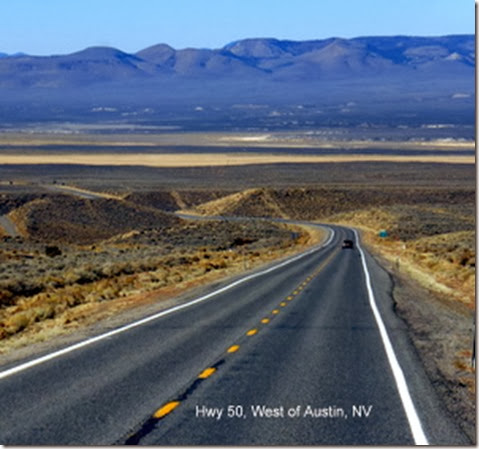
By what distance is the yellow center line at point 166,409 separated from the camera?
10.2m

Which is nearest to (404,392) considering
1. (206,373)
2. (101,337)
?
(206,373)

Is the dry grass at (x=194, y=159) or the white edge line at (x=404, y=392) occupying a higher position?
the white edge line at (x=404, y=392)

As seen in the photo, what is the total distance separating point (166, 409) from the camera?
1043cm

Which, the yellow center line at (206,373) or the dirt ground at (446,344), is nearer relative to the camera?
the dirt ground at (446,344)

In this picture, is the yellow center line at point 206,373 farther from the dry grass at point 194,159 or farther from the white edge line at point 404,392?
the dry grass at point 194,159

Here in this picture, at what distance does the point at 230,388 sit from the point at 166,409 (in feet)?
4.30

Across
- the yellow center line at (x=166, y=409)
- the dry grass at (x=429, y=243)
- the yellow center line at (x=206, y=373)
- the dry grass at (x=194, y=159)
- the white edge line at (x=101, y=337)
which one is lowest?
the dry grass at (x=194, y=159)

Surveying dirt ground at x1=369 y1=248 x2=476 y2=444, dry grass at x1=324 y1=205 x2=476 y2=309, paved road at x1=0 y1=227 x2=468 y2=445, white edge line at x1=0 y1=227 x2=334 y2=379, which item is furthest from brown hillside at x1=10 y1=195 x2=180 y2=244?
paved road at x1=0 y1=227 x2=468 y2=445

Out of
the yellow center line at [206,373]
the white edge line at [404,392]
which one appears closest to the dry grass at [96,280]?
the yellow center line at [206,373]

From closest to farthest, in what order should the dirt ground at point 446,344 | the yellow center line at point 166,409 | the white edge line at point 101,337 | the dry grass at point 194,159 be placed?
1. the yellow center line at point 166,409
2. the dirt ground at point 446,344
3. the white edge line at point 101,337
4. the dry grass at point 194,159

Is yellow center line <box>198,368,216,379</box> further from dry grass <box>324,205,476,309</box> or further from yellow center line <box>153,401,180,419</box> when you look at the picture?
dry grass <box>324,205,476,309</box>

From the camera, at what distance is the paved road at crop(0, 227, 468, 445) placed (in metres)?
9.50

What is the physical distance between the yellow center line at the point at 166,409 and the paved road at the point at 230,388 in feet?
0.04

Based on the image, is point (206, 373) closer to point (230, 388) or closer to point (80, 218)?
point (230, 388)
